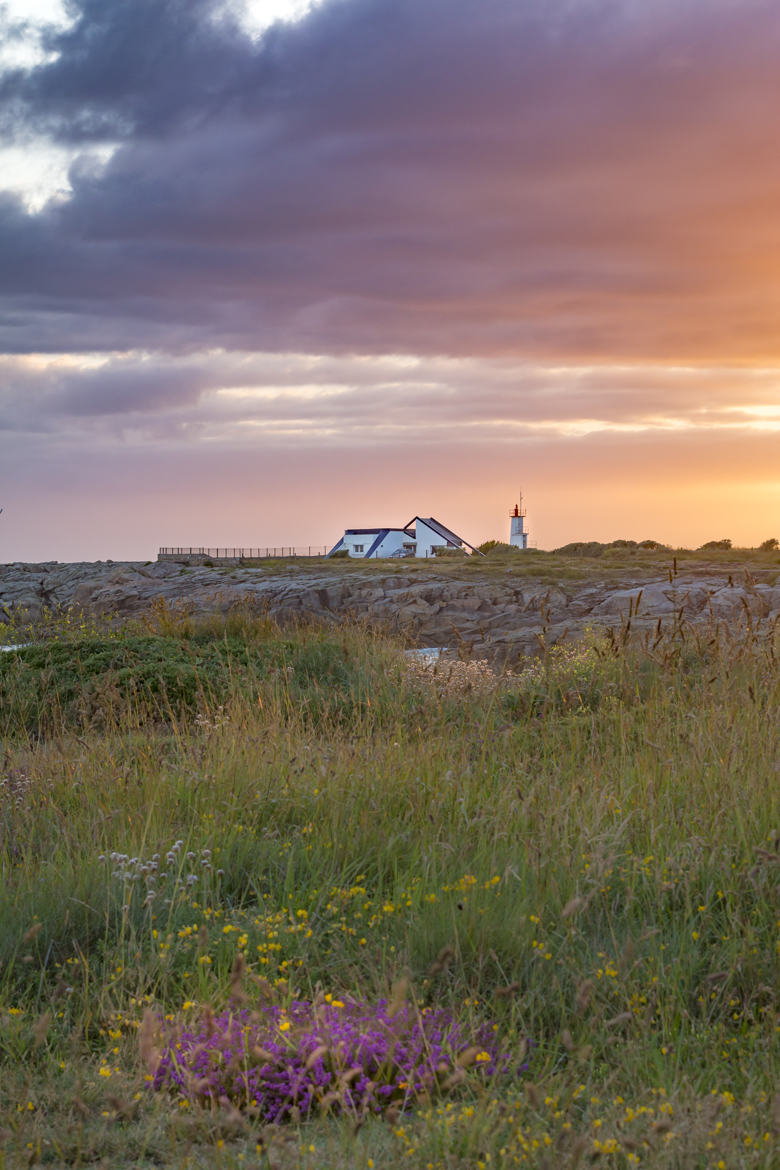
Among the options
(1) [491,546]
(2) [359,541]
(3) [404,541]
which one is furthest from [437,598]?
(2) [359,541]

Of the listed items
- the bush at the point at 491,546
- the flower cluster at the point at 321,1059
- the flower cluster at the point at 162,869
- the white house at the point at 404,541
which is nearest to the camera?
the flower cluster at the point at 321,1059

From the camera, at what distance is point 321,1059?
2.69 m

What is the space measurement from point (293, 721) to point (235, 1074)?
3662 millimetres

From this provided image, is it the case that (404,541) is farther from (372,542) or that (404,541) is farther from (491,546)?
(491,546)

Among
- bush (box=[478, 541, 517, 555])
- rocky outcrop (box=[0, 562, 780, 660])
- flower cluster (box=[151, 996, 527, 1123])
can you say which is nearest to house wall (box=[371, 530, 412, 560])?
bush (box=[478, 541, 517, 555])

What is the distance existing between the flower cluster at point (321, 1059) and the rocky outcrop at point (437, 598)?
8275mm

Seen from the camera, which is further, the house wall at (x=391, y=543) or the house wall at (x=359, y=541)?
the house wall at (x=359, y=541)

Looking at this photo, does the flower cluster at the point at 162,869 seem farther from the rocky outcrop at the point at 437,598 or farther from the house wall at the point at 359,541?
the house wall at the point at 359,541

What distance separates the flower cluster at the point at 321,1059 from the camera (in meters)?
2.71

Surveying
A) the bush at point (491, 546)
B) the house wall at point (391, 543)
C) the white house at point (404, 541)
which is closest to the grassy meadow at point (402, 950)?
the bush at point (491, 546)

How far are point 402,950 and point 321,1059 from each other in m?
0.79

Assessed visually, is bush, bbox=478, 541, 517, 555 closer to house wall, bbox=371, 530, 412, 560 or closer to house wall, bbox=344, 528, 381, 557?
house wall, bbox=371, 530, 412, 560

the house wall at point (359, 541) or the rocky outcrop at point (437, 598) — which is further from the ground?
the house wall at point (359, 541)

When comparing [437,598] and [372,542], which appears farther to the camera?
[372,542]
